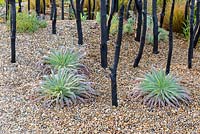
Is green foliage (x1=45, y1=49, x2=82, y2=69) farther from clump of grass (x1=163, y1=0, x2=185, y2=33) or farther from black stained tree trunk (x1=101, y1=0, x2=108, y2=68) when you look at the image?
clump of grass (x1=163, y1=0, x2=185, y2=33)

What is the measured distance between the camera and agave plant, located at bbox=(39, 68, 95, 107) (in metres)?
4.39

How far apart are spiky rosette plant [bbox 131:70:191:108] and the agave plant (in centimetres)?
53

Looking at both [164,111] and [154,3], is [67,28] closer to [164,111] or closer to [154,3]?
[154,3]

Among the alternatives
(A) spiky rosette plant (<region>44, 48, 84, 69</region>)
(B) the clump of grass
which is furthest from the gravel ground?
(B) the clump of grass

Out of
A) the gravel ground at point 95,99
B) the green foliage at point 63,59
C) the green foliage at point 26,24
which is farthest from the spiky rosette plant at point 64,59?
the green foliage at point 26,24

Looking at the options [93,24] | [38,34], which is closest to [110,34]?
[93,24]

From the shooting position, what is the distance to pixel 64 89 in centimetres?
441

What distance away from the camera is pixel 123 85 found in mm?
4840

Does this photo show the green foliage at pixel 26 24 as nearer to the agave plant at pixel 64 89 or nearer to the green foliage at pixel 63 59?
the green foliage at pixel 63 59

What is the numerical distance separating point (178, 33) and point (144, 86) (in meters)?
3.09

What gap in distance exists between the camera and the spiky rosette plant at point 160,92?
4332mm

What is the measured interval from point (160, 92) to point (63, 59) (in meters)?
1.31

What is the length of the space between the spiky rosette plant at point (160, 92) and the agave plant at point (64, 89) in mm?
525

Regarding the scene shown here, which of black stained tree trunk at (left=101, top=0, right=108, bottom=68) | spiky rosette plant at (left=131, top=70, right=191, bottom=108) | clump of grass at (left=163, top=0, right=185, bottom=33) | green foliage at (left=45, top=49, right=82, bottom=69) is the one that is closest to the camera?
spiky rosette plant at (left=131, top=70, right=191, bottom=108)
